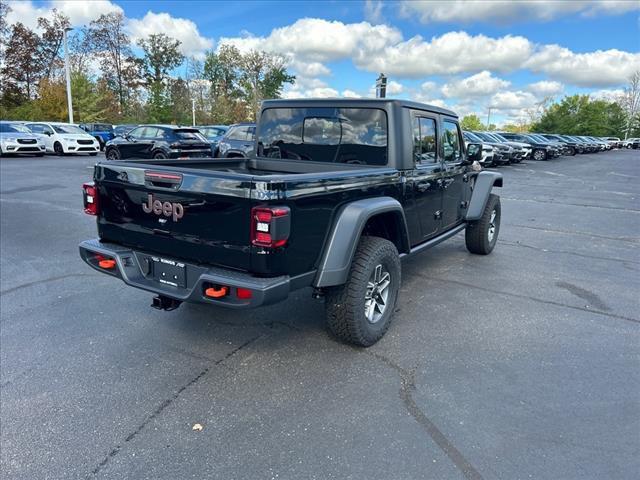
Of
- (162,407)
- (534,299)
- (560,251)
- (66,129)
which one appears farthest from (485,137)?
(162,407)

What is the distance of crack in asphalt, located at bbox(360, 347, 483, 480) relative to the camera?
7.58ft

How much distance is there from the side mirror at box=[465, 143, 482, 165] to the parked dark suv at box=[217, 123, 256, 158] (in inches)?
344

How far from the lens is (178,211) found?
9.86 ft

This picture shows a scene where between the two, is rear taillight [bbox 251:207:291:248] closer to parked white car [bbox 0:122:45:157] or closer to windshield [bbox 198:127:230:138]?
windshield [bbox 198:127:230:138]

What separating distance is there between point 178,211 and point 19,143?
21713 millimetres

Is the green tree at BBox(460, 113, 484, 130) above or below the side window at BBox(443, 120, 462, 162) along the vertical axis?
above

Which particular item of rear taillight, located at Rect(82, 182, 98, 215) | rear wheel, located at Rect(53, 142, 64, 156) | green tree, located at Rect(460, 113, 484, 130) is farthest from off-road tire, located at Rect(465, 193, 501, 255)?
green tree, located at Rect(460, 113, 484, 130)

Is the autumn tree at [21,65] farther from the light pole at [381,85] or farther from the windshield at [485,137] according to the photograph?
the light pole at [381,85]

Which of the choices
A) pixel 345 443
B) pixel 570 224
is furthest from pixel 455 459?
pixel 570 224

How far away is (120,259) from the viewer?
10.7 feet

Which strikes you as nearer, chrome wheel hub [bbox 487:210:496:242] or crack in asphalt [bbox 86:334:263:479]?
crack in asphalt [bbox 86:334:263:479]

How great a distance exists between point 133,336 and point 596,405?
136 inches

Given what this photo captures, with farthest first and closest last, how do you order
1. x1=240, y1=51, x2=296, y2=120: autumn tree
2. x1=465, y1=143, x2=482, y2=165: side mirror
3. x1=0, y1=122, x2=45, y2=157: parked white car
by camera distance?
x1=240, y1=51, x2=296, y2=120: autumn tree, x1=0, y1=122, x2=45, y2=157: parked white car, x1=465, y1=143, x2=482, y2=165: side mirror

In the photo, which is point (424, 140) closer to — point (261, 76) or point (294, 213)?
point (294, 213)
